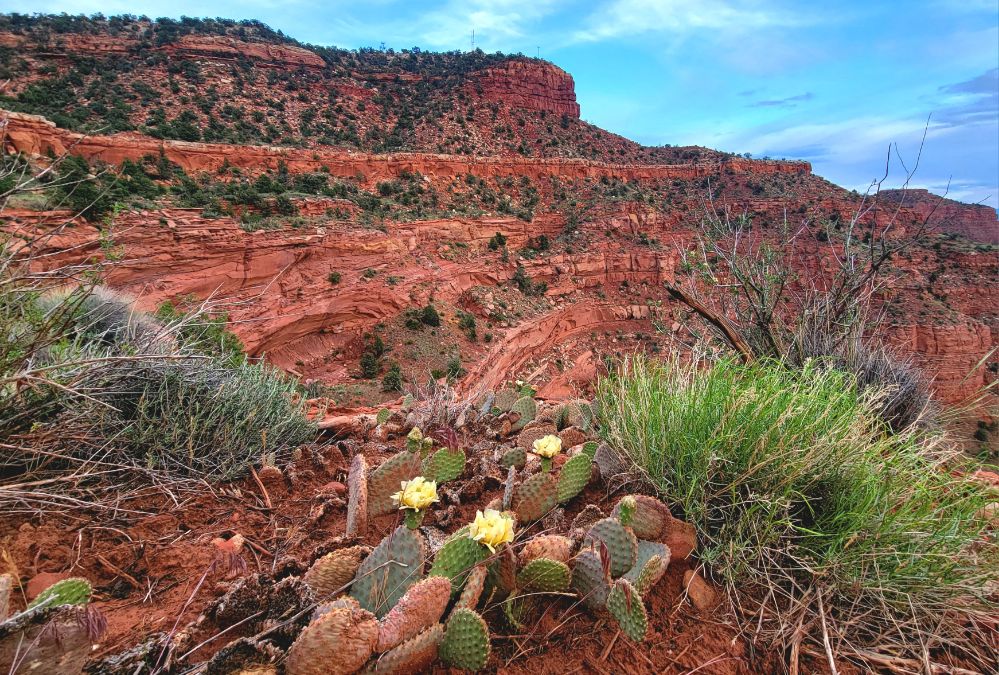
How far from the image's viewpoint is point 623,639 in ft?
4.93

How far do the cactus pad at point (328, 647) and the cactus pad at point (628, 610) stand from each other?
0.78m

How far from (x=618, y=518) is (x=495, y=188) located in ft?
101

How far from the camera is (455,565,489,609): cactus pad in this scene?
140 centimetres

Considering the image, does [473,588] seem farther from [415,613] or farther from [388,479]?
[388,479]

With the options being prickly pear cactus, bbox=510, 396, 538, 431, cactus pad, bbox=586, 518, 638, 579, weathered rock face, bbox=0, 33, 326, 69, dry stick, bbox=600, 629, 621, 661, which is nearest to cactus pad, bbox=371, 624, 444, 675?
dry stick, bbox=600, 629, 621, 661

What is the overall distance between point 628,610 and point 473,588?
19.0 inches

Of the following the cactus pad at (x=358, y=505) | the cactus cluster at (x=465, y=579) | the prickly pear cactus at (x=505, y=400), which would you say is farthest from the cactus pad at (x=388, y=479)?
the prickly pear cactus at (x=505, y=400)

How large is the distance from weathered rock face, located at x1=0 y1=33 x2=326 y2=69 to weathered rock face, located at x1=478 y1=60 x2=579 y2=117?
48.0 ft

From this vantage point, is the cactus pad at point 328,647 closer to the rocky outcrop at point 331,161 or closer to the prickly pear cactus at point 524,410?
the prickly pear cactus at point 524,410

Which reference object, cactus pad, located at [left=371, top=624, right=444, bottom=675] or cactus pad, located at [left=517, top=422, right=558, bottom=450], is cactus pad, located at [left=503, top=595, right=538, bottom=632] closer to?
cactus pad, located at [left=371, top=624, right=444, bottom=675]

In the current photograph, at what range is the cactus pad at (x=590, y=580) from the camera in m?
1.56

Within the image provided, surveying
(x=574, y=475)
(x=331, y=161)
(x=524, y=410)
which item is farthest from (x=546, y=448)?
(x=331, y=161)

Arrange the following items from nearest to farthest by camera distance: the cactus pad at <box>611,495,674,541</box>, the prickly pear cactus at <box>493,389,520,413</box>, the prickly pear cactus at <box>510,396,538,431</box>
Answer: the cactus pad at <box>611,495,674,541</box> → the prickly pear cactus at <box>510,396,538,431</box> → the prickly pear cactus at <box>493,389,520,413</box>

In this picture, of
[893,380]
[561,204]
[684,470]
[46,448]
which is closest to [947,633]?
[684,470]
